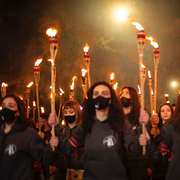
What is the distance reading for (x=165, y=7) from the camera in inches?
365

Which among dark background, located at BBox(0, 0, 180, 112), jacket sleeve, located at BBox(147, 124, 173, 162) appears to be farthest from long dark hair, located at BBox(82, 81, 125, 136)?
dark background, located at BBox(0, 0, 180, 112)

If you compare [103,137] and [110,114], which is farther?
[110,114]

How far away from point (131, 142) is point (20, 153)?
1.34 m

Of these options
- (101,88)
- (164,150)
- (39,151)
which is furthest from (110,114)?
(39,151)

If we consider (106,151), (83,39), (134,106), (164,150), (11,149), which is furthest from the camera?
(83,39)

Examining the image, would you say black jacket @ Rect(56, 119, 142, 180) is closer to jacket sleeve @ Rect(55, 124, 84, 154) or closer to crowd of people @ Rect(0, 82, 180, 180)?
crowd of people @ Rect(0, 82, 180, 180)

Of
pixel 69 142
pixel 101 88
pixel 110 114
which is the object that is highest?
pixel 101 88

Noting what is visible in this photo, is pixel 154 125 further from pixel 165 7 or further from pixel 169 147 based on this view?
pixel 165 7

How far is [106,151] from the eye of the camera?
8.23 feet

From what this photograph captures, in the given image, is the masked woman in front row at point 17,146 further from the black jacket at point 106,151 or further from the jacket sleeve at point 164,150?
the jacket sleeve at point 164,150

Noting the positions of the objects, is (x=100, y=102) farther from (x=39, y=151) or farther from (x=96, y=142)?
(x=39, y=151)

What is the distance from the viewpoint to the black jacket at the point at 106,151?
2.47 m

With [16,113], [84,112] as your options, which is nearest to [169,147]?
[84,112]

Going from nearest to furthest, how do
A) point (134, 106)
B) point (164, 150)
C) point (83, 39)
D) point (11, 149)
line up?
1. point (164, 150)
2. point (11, 149)
3. point (134, 106)
4. point (83, 39)
